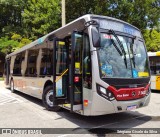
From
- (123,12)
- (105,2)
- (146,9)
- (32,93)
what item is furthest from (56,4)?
(32,93)

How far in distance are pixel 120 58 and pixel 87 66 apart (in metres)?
0.97

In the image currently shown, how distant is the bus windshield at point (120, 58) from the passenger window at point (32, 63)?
14.4 feet

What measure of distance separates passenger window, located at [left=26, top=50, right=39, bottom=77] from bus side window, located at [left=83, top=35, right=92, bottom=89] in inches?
160

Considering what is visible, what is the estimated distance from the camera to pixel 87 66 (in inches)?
265

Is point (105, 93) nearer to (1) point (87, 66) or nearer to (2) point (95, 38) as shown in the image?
(1) point (87, 66)

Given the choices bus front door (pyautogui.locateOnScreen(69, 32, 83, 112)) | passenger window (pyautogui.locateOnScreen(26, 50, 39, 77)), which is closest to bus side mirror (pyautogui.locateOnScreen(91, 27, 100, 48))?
bus front door (pyautogui.locateOnScreen(69, 32, 83, 112))

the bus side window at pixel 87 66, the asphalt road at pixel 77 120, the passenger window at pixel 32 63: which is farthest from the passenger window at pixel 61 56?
the passenger window at pixel 32 63

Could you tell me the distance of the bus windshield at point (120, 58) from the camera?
21.9 feet

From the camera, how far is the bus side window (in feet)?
21.7

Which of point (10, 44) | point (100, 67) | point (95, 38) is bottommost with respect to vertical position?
point (100, 67)

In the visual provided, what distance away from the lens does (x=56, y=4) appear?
22.8m

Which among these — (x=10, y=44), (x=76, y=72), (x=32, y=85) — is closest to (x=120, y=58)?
(x=76, y=72)

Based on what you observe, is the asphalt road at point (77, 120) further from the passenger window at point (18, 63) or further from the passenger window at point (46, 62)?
the passenger window at point (18, 63)

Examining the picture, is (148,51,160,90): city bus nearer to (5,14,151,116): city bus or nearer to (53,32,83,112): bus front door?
(5,14,151,116): city bus
